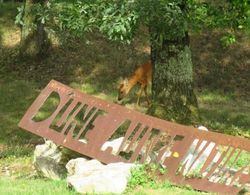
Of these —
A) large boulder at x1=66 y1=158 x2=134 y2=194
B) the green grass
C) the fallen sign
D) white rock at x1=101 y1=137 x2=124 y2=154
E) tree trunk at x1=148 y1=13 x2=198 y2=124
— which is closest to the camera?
large boulder at x1=66 y1=158 x2=134 y2=194

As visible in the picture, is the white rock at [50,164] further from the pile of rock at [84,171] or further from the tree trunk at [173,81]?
the tree trunk at [173,81]

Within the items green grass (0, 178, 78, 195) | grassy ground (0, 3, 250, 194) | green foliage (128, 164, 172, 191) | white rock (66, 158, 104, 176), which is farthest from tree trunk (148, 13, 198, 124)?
green grass (0, 178, 78, 195)

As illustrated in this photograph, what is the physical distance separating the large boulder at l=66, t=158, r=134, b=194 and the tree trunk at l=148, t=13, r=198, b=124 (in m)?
5.40

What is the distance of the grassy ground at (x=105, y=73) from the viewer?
59.6 feet

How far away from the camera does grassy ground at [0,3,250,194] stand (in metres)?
18.2

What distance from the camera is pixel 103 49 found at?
942 inches

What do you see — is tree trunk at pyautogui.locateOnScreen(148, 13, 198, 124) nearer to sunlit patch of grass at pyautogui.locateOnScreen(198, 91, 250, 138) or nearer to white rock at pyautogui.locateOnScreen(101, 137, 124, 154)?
sunlit patch of grass at pyautogui.locateOnScreen(198, 91, 250, 138)

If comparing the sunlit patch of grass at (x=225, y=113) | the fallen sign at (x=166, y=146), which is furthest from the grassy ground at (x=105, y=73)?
the fallen sign at (x=166, y=146)

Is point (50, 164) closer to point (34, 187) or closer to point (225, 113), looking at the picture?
point (34, 187)

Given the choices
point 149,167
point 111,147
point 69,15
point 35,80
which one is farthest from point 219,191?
point 35,80

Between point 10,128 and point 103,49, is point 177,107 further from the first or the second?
point 103,49

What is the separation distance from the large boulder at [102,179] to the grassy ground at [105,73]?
7.91 meters

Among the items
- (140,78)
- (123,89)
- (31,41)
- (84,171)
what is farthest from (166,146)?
(31,41)

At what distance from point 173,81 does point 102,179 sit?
6.18 metres
